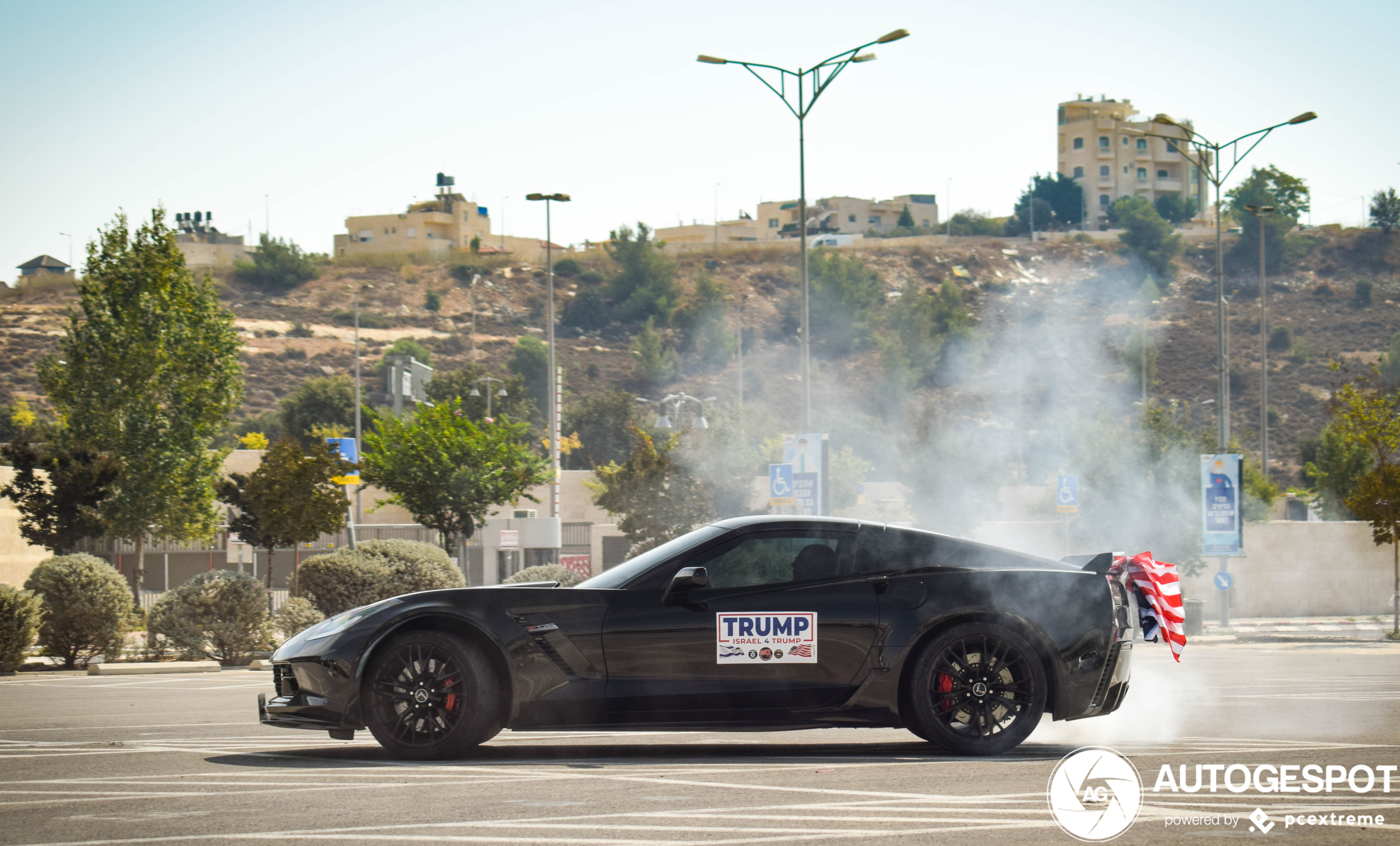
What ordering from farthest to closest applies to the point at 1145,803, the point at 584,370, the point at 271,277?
the point at 271,277
the point at 584,370
the point at 1145,803

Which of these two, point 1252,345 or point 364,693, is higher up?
point 1252,345

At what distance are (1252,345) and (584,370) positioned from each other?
161 ft

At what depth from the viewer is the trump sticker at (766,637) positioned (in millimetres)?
6773

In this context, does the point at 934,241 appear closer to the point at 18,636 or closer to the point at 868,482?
the point at 868,482

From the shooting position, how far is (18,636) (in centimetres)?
1752

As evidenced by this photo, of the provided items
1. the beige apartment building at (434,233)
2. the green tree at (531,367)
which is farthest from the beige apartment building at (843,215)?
the green tree at (531,367)

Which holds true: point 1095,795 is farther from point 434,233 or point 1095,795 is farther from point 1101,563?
point 434,233

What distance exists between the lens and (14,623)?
17438 millimetres

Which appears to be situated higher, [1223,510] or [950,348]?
[950,348]

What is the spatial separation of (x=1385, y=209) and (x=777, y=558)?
13237 cm

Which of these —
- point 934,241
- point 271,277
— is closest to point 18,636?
point 271,277

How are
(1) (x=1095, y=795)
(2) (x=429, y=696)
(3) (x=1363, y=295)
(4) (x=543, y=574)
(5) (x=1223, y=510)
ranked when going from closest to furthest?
(1) (x=1095, y=795) → (2) (x=429, y=696) → (4) (x=543, y=574) → (5) (x=1223, y=510) → (3) (x=1363, y=295)

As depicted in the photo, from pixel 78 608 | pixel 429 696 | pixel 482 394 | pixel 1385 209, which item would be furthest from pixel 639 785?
pixel 1385 209

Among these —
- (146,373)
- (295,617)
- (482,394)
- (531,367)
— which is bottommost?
(295,617)
